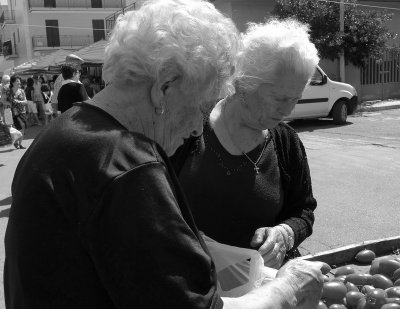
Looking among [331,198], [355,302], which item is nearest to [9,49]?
[331,198]

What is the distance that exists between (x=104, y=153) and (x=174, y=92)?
0.22 m

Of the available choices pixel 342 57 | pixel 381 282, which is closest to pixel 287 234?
pixel 381 282

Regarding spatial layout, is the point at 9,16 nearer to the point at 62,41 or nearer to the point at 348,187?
the point at 62,41

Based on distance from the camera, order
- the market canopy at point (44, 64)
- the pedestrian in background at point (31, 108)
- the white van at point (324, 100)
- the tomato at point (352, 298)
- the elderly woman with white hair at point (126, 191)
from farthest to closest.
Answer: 1. the market canopy at point (44, 64)
2. the pedestrian in background at point (31, 108)
3. the white van at point (324, 100)
4. the tomato at point (352, 298)
5. the elderly woman with white hair at point (126, 191)

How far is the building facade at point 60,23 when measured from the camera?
41188mm

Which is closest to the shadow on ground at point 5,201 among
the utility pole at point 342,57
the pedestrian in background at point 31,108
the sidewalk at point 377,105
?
the pedestrian in background at point 31,108

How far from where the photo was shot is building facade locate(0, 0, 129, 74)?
4119cm

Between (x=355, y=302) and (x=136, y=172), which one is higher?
(x=136, y=172)

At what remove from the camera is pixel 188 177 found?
204cm

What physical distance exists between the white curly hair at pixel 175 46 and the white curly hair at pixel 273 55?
83cm

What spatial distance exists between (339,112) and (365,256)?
9490 millimetres

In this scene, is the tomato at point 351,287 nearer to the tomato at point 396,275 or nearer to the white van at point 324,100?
the tomato at point 396,275

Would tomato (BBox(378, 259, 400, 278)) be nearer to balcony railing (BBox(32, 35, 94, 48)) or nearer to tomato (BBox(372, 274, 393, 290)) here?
tomato (BBox(372, 274, 393, 290))

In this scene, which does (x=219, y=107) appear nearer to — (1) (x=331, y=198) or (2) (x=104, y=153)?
(2) (x=104, y=153)
